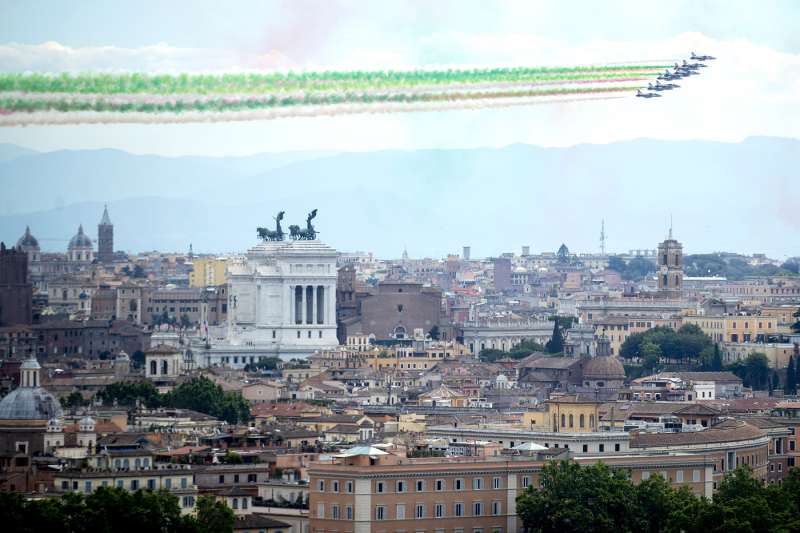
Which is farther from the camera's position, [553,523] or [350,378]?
[350,378]

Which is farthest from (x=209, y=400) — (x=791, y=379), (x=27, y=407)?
(x=791, y=379)

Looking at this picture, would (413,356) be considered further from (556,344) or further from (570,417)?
(570,417)

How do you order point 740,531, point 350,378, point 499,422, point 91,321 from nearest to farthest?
point 740,531 → point 499,422 → point 350,378 → point 91,321

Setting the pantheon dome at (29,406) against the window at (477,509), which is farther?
the pantheon dome at (29,406)

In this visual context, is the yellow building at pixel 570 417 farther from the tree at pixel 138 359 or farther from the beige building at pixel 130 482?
the tree at pixel 138 359

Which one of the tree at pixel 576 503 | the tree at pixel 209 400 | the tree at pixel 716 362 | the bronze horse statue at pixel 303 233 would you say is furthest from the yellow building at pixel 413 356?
the tree at pixel 576 503

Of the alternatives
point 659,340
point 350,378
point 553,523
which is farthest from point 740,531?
point 659,340

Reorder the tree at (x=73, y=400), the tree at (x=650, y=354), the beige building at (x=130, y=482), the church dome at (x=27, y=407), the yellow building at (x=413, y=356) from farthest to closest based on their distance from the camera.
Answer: the yellow building at (x=413, y=356), the tree at (x=650, y=354), the tree at (x=73, y=400), the church dome at (x=27, y=407), the beige building at (x=130, y=482)

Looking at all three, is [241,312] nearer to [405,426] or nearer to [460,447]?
[405,426]
